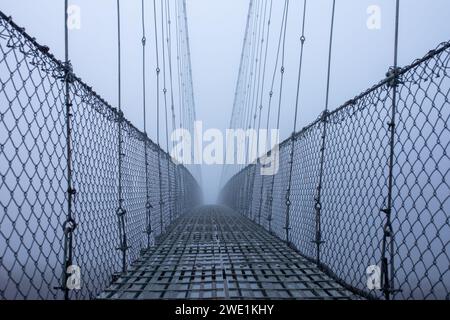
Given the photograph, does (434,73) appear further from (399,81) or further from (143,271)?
(143,271)

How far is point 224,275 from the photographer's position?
2100 mm

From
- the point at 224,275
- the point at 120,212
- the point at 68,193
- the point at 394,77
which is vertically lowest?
the point at 224,275

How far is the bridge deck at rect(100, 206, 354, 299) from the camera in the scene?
174cm

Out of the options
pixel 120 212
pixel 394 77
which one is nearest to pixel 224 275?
pixel 120 212

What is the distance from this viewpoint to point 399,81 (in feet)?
5.48

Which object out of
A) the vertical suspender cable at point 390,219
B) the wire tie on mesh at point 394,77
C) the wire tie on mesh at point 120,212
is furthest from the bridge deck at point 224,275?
the wire tie on mesh at point 394,77

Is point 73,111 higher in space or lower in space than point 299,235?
higher

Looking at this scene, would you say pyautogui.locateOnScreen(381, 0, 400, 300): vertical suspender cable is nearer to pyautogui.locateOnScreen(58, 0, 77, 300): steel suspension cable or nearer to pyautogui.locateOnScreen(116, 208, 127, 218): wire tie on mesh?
pyautogui.locateOnScreen(58, 0, 77, 300): steel suspension cable

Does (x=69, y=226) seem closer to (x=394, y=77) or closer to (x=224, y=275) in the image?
(x=224, y=275)

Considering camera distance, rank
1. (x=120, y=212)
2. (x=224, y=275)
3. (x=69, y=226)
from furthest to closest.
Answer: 1. (x=120, y=212)
2. (x=224, y=275)
3. (x=69, y=226)

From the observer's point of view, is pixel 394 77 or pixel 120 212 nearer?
pixel 394 77
